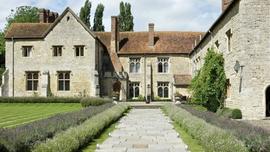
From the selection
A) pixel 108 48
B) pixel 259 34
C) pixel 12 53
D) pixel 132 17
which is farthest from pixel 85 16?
pixel 259 34

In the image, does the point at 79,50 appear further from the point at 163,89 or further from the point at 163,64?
the point at 163,89

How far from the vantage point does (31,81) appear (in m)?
49.2

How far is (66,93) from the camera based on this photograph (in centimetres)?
4812

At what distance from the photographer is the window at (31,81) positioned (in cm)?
4909

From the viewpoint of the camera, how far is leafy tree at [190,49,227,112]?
30000 mm

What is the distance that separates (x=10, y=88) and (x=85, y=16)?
30489mm

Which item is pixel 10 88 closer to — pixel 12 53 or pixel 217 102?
pixel 12 53

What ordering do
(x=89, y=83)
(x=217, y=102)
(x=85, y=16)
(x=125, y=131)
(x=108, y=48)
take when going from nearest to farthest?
(x=125, y=131) → (x=217, y=102) → (x=89, y=83) → (x=108, y=48) → (x=85, y=16)

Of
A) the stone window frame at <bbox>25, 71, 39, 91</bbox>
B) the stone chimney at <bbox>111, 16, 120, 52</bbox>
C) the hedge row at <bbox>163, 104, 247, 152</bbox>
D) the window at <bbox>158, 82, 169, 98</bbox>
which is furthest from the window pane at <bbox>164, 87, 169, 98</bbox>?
the hedge row at <bbox>163, 104, 247, 152</bbox>

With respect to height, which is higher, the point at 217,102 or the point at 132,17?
the point at 132,17

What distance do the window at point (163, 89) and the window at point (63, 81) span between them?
1155cm

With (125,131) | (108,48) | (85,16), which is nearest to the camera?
(125,131)

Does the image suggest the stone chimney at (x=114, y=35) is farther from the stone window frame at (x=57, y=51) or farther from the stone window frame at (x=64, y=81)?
the stone window frame at (x=64, y=81)

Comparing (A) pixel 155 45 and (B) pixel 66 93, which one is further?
(A) pixel 155 45
